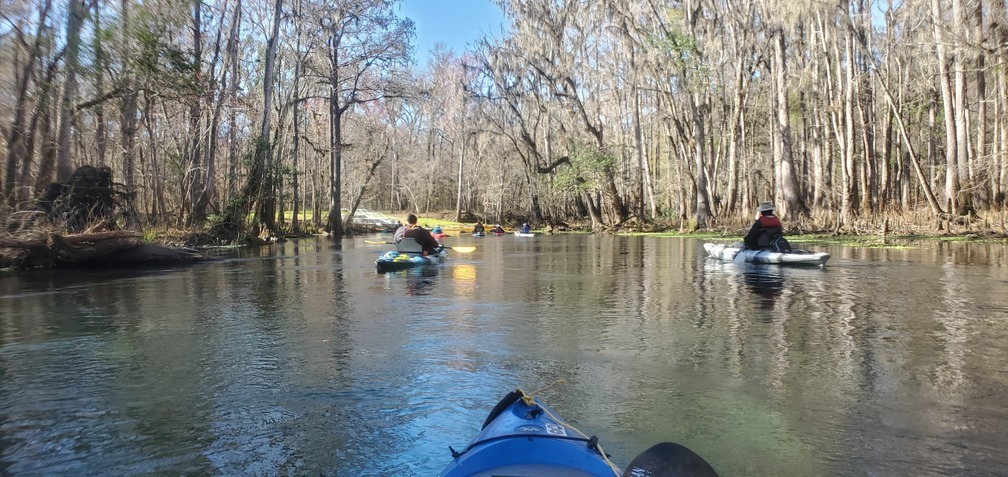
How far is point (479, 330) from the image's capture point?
26.1 ft

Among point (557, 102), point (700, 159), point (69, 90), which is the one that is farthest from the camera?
point (557, 102)

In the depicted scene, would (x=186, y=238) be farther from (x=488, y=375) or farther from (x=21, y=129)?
(x=488, y=375)

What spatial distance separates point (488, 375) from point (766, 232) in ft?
40.0

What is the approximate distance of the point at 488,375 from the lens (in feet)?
19.1

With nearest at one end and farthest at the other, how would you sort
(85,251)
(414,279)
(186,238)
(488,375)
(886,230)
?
1. (488,375)
2. (414,279)
3. (85,251)
4. (186,238)
5. (886,230)

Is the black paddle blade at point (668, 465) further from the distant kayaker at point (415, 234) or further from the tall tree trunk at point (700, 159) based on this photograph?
the tall tree trunk at point (700, 159)

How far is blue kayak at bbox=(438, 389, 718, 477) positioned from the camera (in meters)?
2.58

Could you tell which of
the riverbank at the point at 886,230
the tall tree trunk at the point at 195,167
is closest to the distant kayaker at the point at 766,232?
the riverbank at the point at 886,230

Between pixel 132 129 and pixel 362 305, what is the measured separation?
690 inches

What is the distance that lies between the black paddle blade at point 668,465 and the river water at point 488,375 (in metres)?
0.97

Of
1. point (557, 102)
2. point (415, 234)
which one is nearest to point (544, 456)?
point (415, 234)

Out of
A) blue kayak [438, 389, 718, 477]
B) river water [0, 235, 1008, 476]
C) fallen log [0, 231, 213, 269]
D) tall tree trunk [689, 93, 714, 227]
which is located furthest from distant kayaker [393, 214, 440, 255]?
tall tree trunk [689, 93, 714, 227]

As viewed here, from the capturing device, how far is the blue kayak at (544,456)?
2.58 meters

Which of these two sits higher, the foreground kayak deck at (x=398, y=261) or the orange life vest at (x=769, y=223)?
the orange life vest at (x=769, y=223)
